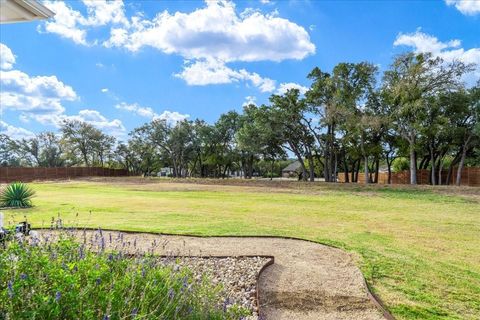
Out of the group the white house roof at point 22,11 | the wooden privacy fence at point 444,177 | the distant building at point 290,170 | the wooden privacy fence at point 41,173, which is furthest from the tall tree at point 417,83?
the distant building at point 290,170

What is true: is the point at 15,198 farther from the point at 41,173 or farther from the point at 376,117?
the point at 41,173

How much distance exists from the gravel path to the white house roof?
8.25ft

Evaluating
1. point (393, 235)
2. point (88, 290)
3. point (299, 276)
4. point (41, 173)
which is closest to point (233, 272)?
point (299, 276)

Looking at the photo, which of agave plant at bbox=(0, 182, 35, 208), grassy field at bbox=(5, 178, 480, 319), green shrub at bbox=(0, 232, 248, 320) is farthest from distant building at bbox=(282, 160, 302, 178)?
green shrub at bbox=(0, 232, 248, 320)

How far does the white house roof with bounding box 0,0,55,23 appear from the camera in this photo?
3566 millimetres

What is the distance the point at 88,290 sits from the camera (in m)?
1.88

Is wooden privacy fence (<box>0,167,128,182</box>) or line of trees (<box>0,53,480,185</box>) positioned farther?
wooden privacy fence (<box>0,167,128,182</box>)

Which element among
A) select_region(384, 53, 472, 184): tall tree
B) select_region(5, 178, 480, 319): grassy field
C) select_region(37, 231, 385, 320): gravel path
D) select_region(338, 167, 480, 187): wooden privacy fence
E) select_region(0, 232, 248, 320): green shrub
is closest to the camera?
select_region(0, 232, 248, 320): green shrub

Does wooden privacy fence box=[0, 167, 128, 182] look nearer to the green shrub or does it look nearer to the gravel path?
the gravel path

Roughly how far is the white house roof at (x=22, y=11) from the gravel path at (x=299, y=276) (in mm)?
2514

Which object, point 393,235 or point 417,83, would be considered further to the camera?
point 417,83

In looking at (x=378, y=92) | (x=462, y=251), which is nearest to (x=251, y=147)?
(x=378, y=92)

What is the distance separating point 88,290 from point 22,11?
10.6 feet

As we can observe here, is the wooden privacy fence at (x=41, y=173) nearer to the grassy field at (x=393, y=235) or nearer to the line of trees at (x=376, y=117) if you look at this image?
the line of trees at (x=376, y=117)
